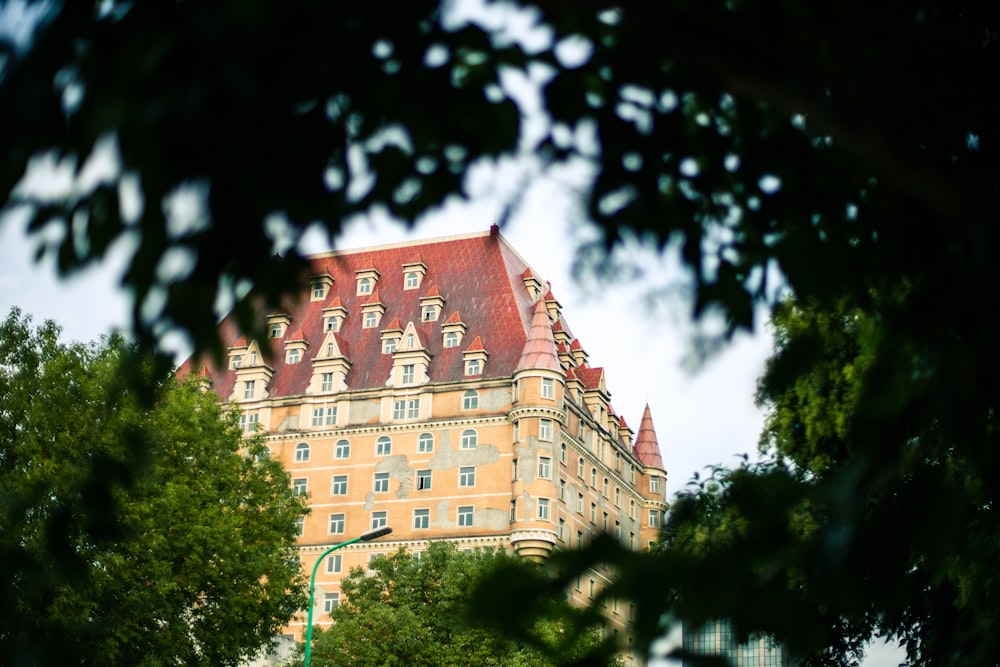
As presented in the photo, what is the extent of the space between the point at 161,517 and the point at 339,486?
4606cm

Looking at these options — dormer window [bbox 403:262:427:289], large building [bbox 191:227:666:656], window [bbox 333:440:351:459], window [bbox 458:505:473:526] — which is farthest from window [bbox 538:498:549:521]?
dormer window [bbox 403:262:427:289]

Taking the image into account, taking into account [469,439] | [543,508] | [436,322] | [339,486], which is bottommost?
[543,508]

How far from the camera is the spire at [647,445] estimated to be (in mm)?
94312

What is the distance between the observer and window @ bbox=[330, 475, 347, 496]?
3125 inches

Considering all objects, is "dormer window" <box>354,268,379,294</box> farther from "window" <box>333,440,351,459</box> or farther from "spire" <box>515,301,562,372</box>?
"spire" <box>515,301,562,372</box>

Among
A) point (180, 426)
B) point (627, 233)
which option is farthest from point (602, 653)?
point (180, 426)

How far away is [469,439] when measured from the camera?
77.8 meters

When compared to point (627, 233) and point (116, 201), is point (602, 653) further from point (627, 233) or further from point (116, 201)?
point (627, 233)

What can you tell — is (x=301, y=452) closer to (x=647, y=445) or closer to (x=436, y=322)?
(x=436, y=322)

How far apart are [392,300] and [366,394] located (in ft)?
26.9

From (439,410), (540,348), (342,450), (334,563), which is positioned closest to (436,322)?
(439,410)

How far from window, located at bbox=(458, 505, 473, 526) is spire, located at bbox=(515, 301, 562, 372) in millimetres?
8771

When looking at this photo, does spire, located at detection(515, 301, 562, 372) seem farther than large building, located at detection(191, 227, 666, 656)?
Yes

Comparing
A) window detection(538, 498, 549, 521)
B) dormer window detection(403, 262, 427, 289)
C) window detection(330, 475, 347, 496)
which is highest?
dormer window detection(403, 262, 427, 289)
